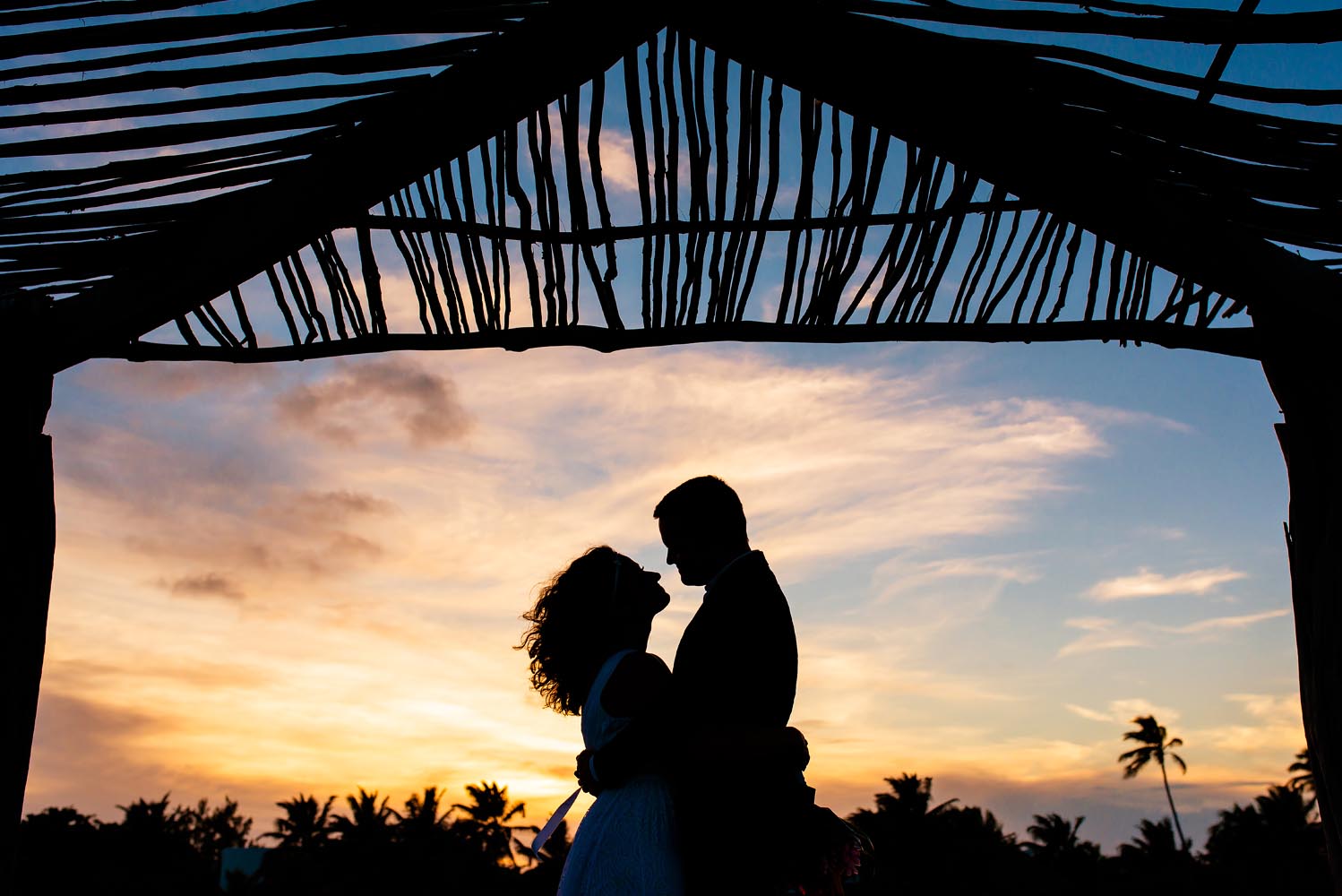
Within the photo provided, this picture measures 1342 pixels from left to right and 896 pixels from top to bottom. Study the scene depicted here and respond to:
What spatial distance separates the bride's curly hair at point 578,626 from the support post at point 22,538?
1.06 m

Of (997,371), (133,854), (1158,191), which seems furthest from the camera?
(133,854)

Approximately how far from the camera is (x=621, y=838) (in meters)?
2.13

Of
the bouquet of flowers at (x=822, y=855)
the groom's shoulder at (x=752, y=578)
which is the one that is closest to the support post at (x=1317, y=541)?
the bouquet of flowers at (x=822, y=855)

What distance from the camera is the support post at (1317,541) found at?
77.9 inches

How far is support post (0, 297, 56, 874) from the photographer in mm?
2021

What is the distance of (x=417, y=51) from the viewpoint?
2109mm

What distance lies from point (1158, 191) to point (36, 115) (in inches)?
89.7

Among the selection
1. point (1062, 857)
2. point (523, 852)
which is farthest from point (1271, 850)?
point (523, 852)

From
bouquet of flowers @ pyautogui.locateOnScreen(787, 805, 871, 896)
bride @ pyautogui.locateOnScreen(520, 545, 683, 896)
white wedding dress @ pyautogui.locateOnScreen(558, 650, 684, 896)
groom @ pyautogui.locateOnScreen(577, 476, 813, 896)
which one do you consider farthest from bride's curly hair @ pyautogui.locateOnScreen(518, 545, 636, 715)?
bouquet of flowers @ pyautogui.locateOnScreen(787, 805, 871, 896)

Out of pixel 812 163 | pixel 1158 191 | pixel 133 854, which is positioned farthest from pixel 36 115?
pixel 133 854

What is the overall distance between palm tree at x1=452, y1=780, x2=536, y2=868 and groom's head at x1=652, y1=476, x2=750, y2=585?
53.4 metres

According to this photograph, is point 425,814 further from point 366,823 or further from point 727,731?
point 727,731

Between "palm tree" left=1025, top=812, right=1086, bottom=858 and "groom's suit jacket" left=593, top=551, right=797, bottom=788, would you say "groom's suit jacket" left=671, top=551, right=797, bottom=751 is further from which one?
"palm tree" left=1025, top=812, right=1086, bottom=858

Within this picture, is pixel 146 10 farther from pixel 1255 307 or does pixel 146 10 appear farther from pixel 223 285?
pixel 1255 307
